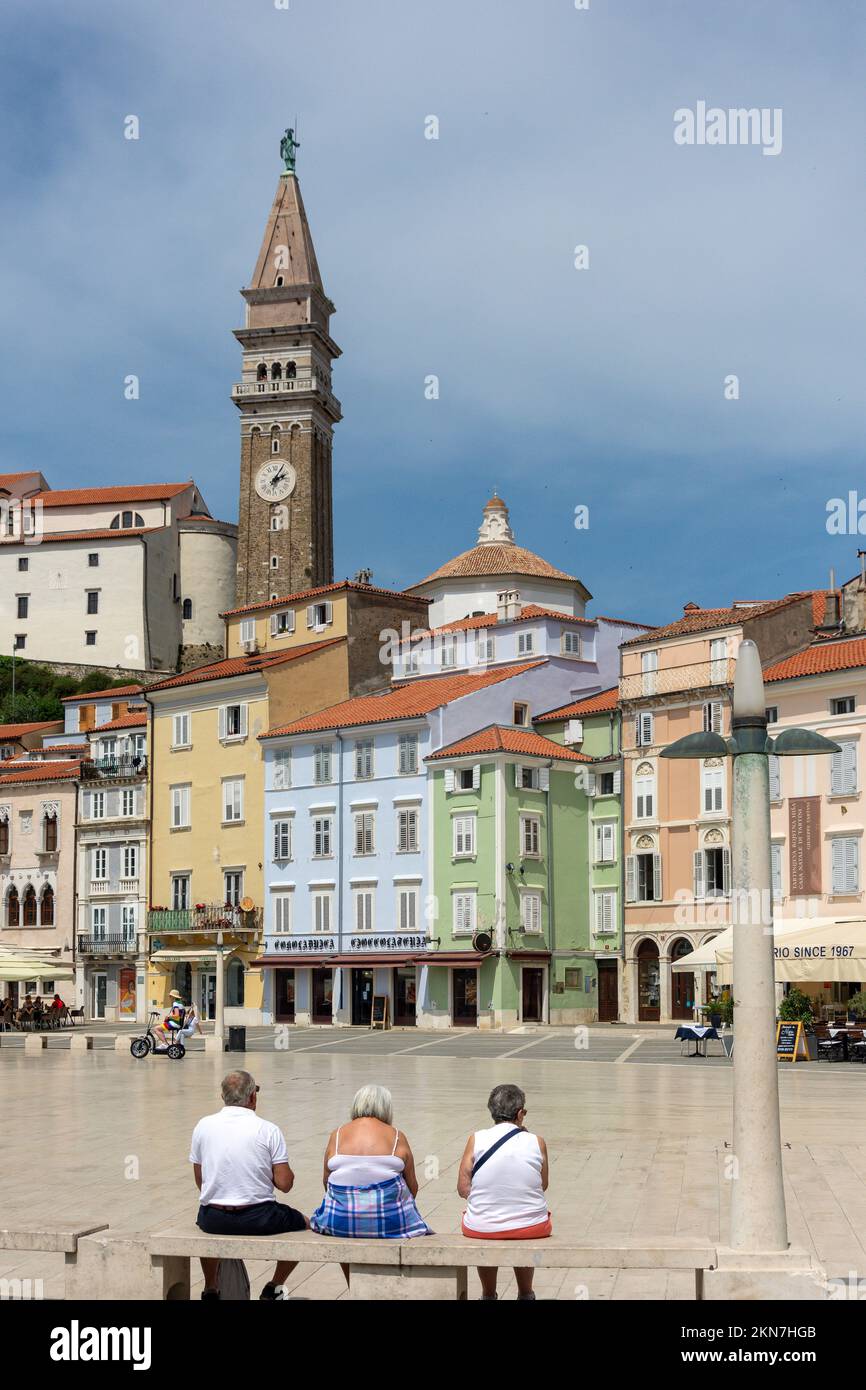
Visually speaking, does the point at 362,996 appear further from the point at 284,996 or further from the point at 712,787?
the point at 712,787

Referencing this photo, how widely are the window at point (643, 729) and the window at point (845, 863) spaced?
9.77 m

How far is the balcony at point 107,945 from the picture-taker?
75.3 meters

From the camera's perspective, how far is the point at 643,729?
2495 inches

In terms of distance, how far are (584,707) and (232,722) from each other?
1582cm

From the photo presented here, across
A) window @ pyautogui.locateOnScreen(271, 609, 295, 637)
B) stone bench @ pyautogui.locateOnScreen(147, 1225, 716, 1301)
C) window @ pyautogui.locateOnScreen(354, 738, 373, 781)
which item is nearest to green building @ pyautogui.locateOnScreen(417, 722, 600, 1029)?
window @ pyautogui.locateOnScreen(354, 738, 373, 781)

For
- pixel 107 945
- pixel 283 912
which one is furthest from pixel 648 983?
pixel 107 945

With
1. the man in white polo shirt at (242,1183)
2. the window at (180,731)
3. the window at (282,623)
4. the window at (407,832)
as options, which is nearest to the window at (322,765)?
the window at (407,832)

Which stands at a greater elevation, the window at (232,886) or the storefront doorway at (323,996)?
the window at (232,886)

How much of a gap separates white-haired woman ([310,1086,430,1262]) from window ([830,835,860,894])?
4607 cm

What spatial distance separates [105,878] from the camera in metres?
77.2

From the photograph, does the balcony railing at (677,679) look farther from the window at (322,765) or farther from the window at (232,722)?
the window at (232,722)

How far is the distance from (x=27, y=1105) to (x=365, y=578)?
57195mm
